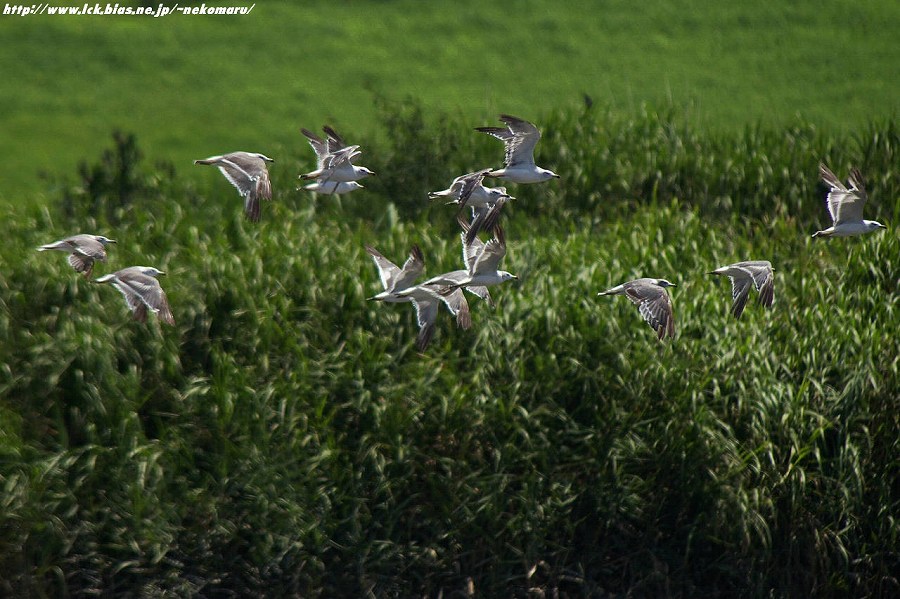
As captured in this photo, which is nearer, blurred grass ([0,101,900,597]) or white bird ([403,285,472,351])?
white bird ([403,285,472,351])

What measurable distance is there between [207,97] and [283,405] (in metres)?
12.9

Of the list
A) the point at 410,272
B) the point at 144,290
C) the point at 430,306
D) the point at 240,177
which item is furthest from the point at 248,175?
the point at 430,306

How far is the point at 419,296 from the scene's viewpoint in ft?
25.1

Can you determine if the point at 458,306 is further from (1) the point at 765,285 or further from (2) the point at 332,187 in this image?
(1) the point at 765,285

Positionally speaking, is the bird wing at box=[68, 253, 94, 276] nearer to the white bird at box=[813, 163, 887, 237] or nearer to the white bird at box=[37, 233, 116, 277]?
the white bird at box=[37, 233, 116, 277]

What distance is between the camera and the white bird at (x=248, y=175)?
6.71 m

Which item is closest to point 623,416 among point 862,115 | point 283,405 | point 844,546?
point 844,546

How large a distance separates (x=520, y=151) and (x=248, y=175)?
1.61 m

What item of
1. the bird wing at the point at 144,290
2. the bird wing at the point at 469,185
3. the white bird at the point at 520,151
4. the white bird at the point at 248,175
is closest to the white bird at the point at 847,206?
the white bird at the point at 520,151

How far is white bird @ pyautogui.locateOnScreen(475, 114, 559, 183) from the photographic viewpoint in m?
6.85

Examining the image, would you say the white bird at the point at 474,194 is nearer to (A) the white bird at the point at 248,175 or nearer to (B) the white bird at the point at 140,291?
(A) the white bird at the point at 248,175

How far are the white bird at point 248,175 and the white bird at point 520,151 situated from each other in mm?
1363

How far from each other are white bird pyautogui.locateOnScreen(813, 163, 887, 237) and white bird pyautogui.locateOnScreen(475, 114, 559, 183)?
1.69 metres

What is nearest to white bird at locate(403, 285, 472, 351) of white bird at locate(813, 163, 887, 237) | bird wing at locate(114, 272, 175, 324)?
bird wing at locate(114, 272, 175, 324)
